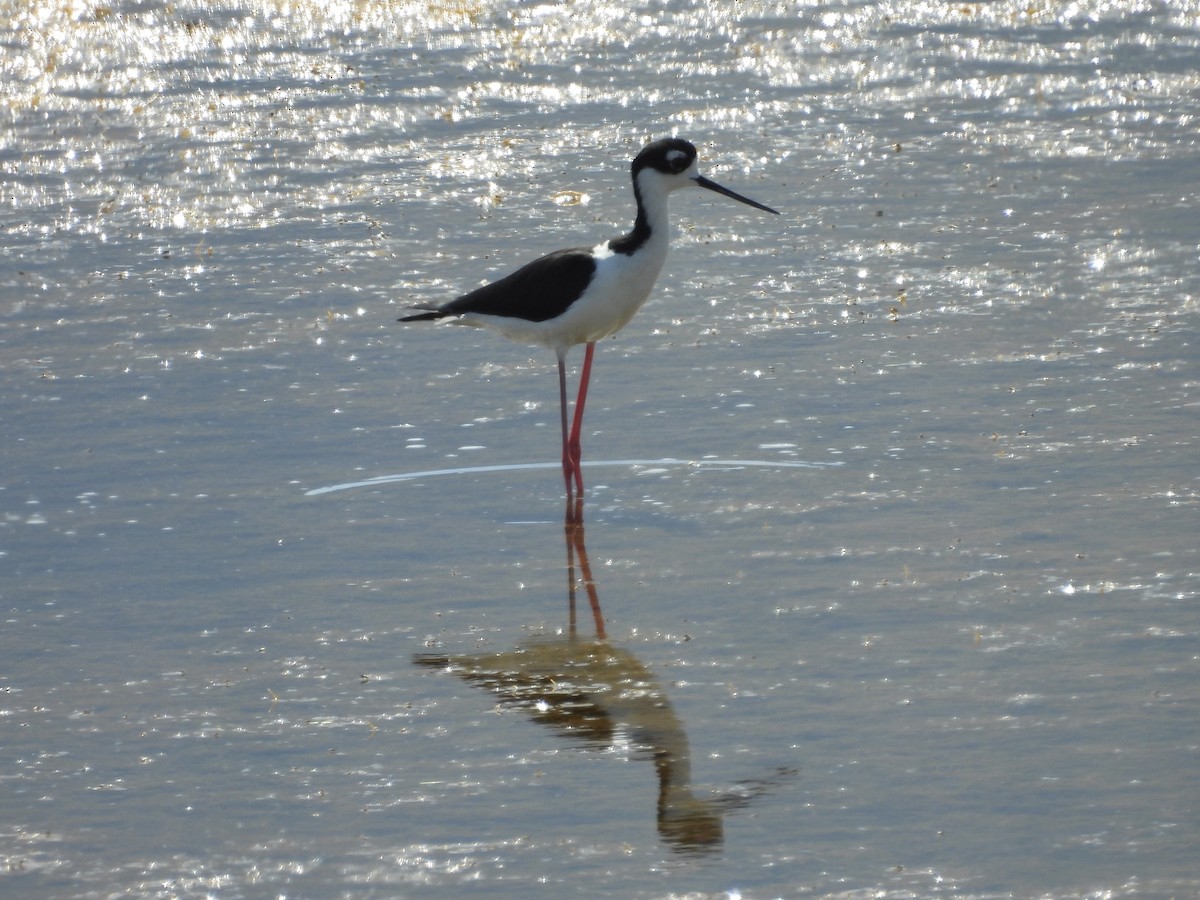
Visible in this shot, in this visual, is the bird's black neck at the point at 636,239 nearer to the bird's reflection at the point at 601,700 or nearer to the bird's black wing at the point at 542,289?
the bird's black wing at the point at 542,289

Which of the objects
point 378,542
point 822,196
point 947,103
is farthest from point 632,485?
point 947,103

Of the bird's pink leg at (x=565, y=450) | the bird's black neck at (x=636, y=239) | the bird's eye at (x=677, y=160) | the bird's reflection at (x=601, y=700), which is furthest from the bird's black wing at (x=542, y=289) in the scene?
the bird's reflection at (x=601, y=700)

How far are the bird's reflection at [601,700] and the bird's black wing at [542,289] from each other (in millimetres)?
1756

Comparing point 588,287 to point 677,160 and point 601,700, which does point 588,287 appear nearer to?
point 677,160

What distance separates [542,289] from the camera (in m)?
7.85

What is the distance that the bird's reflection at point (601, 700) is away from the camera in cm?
497

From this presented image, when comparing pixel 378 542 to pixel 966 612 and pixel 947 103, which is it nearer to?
pixel 966 612

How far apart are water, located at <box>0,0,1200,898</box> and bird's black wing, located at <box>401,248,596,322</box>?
0.52 meters

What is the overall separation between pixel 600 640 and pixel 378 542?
1.20m

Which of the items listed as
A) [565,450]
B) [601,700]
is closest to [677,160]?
[565,450]

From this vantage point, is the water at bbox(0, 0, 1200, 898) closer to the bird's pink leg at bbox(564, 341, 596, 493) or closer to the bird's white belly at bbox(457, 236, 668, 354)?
the bird's pink leg at bbox(564, 341, 596, 493)

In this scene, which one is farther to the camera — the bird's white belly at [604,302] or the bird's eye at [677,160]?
the bird's eye at [677,160]

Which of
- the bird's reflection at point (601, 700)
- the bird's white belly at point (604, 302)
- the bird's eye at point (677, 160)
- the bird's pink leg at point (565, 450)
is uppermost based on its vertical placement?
the bird's eye at point (677, 160)

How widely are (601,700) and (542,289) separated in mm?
2567
